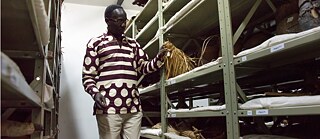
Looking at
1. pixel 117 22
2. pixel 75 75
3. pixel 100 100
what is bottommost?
pixel 100 100

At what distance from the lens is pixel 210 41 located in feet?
8.66

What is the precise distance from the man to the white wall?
80.7 inches

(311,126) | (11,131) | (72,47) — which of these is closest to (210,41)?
(311,126)

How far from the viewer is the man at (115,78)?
244 cm

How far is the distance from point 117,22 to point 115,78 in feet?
1.64

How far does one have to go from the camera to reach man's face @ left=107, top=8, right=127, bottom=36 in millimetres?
2580

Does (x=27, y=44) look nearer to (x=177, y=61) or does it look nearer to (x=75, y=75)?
(x=177, y=61)

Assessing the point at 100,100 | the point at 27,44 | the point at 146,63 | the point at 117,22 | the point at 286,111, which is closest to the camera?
the point at 286,111

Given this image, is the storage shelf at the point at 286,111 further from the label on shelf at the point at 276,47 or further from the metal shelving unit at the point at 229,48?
the label on shelf at the point at 276,47

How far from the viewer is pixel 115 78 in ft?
8.21

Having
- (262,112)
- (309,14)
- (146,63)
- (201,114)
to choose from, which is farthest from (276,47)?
(146,63)

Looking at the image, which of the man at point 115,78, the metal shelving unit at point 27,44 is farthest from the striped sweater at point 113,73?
the metal shelving unit at point 27,44

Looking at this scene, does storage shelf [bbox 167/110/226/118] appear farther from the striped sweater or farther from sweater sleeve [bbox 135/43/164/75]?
sweater sleeve [bbox 135/43/164/75]

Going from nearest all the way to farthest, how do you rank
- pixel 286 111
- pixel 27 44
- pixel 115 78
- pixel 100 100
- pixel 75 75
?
pixel 286 111 → pixel 27 44 → pixel 100 100 → pixel 115 78 → pixel 75 75
